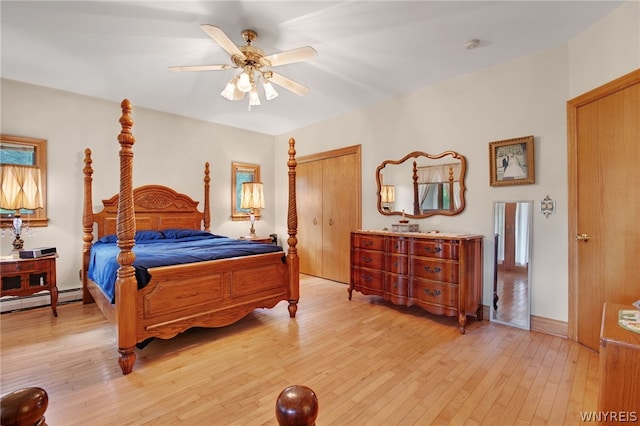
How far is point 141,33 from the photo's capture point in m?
2.53

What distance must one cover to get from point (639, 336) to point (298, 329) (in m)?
2.36

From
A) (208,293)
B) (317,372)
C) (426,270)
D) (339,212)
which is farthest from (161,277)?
(339,212)

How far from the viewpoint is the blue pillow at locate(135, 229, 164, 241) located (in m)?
3.88

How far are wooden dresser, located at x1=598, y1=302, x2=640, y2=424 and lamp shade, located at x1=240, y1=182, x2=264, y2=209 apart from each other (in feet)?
14.4

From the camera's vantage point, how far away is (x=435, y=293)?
307 cm

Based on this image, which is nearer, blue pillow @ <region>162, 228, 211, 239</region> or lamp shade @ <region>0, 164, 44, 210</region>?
lamp shade @ <region>0, 164, 44, 210</region>

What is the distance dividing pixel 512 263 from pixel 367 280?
1555 mm

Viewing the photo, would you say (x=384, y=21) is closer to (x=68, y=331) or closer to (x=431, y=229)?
(x=431, y=229)

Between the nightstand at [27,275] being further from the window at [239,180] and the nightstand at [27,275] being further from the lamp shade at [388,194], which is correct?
the lamp shade at [388,194]

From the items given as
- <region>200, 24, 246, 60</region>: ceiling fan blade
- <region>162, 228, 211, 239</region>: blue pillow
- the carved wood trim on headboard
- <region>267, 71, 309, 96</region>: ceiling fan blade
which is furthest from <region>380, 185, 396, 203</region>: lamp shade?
the carved wood trim on headboard

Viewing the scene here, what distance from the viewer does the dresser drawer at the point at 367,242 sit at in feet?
11.8

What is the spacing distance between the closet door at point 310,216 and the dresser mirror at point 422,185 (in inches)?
52.9

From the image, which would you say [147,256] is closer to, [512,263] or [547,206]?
[512,263]

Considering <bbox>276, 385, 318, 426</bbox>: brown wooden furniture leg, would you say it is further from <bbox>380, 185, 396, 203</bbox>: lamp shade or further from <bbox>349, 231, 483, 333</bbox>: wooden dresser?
<bbox>380, 185, 396, 203</bbox>: lamp shade
